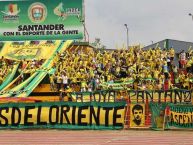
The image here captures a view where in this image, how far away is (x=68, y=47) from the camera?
42.2 meters

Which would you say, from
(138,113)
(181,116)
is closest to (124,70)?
(138,113)

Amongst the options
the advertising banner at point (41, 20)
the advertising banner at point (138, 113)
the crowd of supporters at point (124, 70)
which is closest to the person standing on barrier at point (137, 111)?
the advertising banner at point (138, 113)

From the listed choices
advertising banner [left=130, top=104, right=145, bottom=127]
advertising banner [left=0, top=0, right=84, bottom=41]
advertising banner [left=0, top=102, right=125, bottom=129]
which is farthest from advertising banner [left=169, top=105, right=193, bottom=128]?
advertising banner [left=0, top=0, right=84, bottom=41]

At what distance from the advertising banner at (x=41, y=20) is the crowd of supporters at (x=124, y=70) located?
418 cm

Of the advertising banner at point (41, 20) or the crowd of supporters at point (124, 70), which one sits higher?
the advertising banner at point (41, 20)

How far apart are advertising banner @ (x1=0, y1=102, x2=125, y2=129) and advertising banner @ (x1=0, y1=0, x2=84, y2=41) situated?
58.1ft

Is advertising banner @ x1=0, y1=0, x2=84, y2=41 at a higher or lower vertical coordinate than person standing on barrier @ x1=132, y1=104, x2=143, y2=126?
higher

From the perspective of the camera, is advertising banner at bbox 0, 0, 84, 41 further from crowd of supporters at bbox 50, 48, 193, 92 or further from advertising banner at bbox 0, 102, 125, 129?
advertising banner at bbox 0, 102, 125, 129

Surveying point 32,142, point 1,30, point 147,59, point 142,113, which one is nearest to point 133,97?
point 142,113

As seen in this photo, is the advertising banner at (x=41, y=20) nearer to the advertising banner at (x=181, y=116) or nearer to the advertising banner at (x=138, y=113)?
the advertising banner at (x=138, y=113)

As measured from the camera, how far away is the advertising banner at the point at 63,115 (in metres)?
25.7

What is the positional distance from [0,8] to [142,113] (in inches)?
918

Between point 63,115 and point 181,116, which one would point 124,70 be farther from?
point 181,116

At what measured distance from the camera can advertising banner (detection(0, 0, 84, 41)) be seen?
4350 cm
